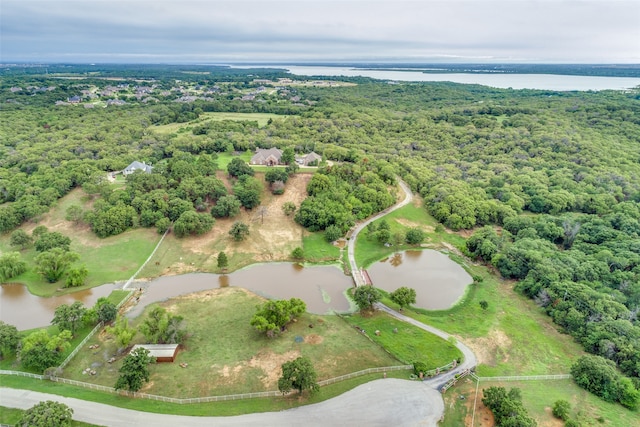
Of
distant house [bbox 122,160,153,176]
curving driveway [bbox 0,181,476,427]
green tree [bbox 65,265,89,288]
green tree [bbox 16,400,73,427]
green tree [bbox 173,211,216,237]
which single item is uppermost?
distant house [bbox 122,160,153,176]

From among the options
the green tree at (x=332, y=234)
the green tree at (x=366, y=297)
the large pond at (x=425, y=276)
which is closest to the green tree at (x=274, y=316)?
the green tree at (x=366, y=297)

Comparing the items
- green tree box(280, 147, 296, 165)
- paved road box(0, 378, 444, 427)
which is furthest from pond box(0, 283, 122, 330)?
green tree box(280, 147, 296, 165)

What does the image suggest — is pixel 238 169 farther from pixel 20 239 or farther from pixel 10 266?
pixel 10 266

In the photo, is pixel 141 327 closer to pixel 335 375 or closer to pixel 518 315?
pixel 335 375

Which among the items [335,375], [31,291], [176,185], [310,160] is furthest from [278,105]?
[335,375]

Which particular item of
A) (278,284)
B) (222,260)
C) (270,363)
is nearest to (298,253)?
(278,284)

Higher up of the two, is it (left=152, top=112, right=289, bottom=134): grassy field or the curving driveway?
(left=152, top=112, right=289, bottom=134): grassy field

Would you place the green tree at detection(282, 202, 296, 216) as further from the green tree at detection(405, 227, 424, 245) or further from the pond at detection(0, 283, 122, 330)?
the pond at detection(0, 283, 122, 330)
